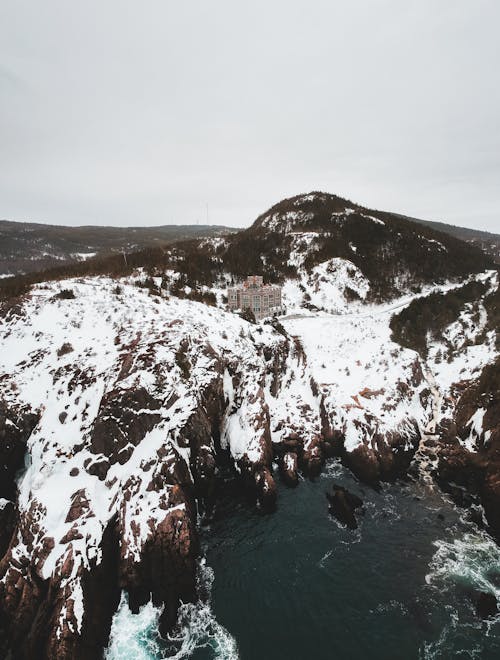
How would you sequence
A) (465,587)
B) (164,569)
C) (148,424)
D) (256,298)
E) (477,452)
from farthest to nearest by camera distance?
(256,298) < (477,452) < (148,424) < (164,569) < (465,587)

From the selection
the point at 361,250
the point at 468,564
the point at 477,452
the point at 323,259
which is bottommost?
the point at 468,564

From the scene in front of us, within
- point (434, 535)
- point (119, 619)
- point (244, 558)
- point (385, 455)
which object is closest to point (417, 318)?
point (385, 455)

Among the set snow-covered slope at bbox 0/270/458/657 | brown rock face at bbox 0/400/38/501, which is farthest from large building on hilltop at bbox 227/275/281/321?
brown rock face at bbox 0/400/38/501

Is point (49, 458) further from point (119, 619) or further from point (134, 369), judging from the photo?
point (119, 619)

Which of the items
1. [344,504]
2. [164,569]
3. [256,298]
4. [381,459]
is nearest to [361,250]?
[256,298]

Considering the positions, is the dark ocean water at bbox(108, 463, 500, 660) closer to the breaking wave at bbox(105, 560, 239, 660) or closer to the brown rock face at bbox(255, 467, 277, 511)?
the breaking wave at bbox(105, 560, 239, 660)

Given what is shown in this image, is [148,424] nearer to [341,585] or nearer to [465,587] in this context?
[341,585]
